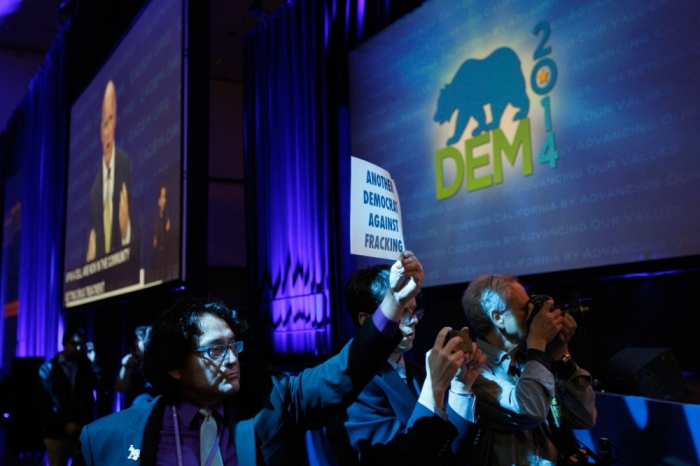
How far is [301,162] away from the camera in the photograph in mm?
6258

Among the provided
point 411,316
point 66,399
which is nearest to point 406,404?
point 411,316

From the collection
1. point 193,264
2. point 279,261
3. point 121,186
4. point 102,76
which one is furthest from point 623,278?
point 102,76

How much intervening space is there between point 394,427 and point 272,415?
0.34 metres

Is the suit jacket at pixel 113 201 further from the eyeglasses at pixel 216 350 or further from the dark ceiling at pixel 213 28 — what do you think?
the eyeglasses at pixel 216 350

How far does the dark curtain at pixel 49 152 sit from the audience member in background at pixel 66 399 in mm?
4027

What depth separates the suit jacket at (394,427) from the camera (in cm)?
158

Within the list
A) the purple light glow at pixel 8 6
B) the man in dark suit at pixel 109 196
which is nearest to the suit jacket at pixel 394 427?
the man in dark suit at pixel 109 196

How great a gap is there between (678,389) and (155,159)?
465 centimetres

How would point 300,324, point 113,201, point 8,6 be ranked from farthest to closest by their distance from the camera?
point 8,6
point 113,201
point 300,324

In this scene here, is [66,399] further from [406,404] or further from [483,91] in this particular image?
[406,404]

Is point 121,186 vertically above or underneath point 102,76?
underneath

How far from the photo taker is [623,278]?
11.7 ft

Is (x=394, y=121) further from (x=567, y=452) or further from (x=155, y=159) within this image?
(x=567, y=452)

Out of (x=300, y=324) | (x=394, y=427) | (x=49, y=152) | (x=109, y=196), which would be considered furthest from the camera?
(x=49, y=152)
